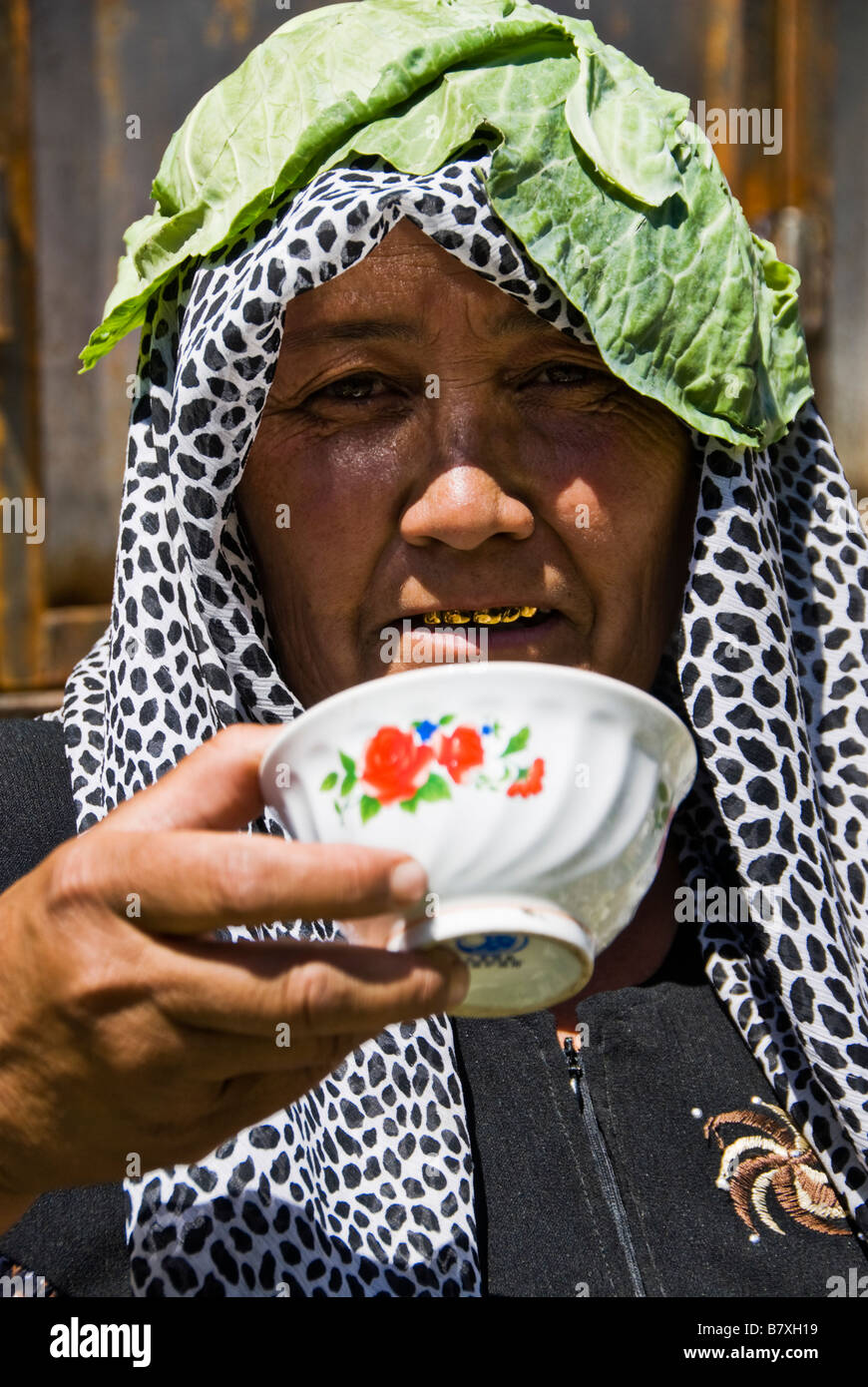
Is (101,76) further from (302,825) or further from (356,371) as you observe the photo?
(302,825)

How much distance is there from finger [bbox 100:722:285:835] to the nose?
67cm

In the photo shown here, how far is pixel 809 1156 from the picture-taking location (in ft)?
5.75

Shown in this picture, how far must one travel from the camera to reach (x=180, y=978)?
1.07 metres

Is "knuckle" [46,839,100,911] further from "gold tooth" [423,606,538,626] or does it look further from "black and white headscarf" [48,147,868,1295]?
"gold tooth" [423,606,538,626]

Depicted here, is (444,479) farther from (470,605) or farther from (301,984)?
(301,984)

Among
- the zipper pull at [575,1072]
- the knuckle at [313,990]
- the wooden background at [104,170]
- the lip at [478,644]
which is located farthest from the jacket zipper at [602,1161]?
the wooden background at [104,170]

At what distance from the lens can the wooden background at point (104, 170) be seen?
11.1ft

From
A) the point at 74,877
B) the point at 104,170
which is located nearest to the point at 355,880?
the point at 74,877

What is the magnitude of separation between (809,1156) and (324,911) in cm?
106

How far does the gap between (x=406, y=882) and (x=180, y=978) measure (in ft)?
0.73

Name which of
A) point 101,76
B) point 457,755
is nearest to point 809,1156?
point 457,755

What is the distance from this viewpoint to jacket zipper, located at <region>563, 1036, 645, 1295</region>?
1646 millimetres

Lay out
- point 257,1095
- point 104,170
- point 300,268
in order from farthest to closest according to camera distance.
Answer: point 104,170, point 300,268, point 257,1095

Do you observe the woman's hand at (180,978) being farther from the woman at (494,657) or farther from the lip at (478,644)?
the lip at (478,644)
